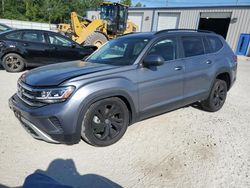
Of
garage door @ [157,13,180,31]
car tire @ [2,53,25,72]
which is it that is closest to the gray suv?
car tire @ [2,53,25,72]

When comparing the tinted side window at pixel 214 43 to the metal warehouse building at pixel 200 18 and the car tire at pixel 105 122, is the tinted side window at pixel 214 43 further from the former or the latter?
the metal warehouse building at pixel 200 18

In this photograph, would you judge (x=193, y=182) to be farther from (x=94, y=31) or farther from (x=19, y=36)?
(x=94, y=31)

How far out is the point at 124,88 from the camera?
131 inches

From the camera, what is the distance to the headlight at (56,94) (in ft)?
9.57

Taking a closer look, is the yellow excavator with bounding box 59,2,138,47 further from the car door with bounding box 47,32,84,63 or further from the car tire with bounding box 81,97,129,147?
the car tire with bounding box 81,97,129,147

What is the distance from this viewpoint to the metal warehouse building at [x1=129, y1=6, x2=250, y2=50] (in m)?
22.2

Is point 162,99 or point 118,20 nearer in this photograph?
point 162,99

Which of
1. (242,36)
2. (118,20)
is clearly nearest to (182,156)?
(118,20)

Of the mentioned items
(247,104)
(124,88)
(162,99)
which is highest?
(124,88)

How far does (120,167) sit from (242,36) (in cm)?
2348

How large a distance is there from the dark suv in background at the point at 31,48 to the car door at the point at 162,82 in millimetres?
5121

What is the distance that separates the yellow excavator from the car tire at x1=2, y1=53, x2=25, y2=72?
5.17 m

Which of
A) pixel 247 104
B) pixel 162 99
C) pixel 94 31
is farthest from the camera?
pixel 94 31

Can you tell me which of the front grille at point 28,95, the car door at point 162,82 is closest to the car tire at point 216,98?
the car door at point 162,82
